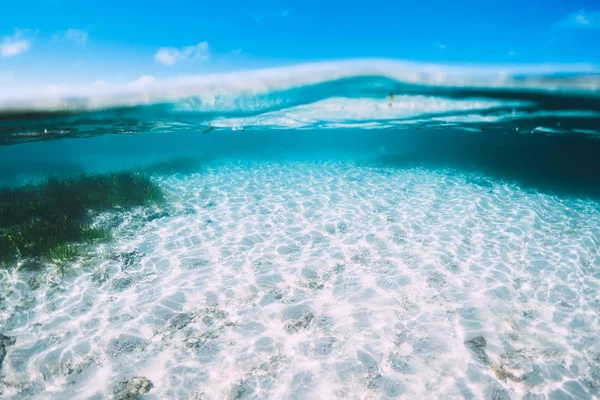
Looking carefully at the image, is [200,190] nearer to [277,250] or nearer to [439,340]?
[277,250]

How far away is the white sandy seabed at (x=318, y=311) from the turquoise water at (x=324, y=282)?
4cm

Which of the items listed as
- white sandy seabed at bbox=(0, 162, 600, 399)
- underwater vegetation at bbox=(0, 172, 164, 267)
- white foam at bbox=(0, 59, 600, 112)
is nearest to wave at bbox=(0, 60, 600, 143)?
white foam at bbox=(0, 59, 600, 112)

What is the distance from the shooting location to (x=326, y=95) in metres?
10.1

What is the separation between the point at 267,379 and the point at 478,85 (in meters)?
9.67

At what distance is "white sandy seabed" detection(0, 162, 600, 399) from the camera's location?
4605 millimetres

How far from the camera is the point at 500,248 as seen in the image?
8.98 m

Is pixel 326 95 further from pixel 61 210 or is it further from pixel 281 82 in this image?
pixel 61 210

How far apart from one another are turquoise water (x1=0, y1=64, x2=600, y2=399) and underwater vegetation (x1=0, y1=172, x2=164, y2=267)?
2.59 feet

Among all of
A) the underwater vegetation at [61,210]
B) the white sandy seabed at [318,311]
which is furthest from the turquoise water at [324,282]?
the underwater vegetation at [61,210]

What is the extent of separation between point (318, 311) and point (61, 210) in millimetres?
11060

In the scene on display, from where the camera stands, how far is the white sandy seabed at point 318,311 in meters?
4.61

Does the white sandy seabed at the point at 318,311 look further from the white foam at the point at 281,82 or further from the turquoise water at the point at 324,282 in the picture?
the white foam at the point at 281,82

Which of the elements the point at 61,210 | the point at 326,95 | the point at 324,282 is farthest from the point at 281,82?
the point at 61,210

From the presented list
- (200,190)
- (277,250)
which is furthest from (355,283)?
(200,190)
